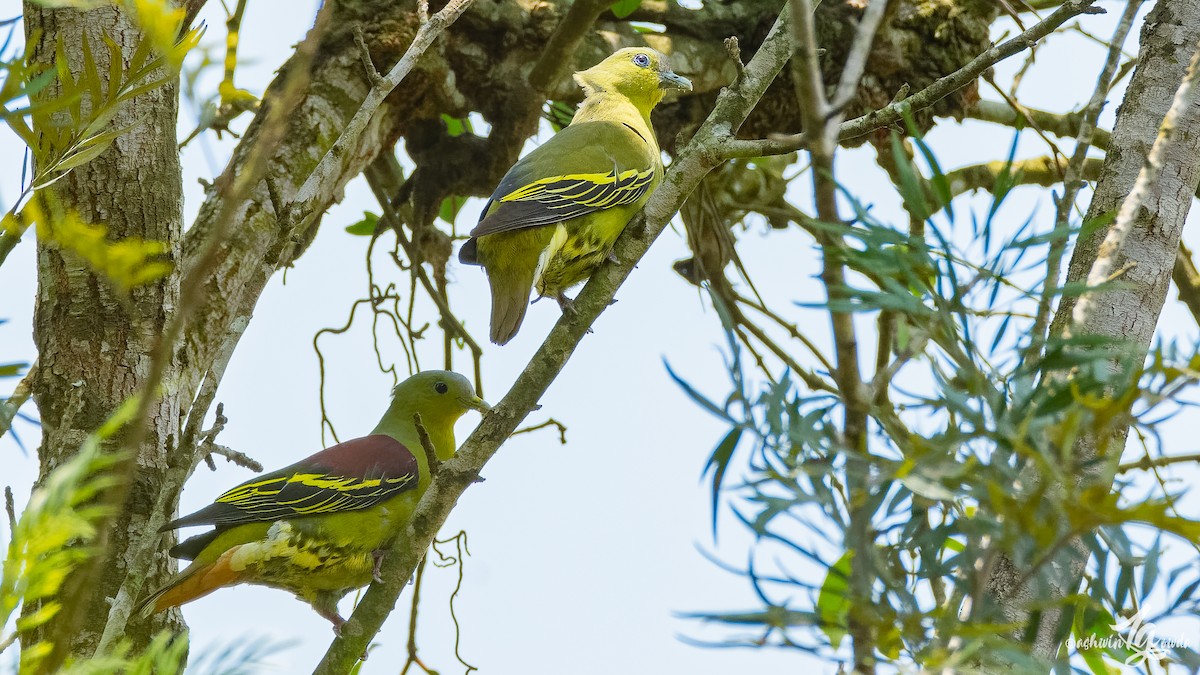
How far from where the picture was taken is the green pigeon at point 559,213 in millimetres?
3836

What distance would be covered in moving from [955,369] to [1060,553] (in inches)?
10.1

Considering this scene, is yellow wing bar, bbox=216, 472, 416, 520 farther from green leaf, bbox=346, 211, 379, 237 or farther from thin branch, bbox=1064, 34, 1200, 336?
thin branch, bbox=1064, 34, 1200, 336

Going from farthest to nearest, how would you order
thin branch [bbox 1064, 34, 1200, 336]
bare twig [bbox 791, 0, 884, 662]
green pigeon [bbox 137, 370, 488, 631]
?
green pigeon [bbox 137, 370, 488, 631]
thin branch [bbox 1064, 34, 1200, 336]
bare twig [bbox 791, 0, 884, 662]

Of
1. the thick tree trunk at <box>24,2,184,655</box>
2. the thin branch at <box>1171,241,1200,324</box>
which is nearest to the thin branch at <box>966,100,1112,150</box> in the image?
the thin branch at <box>1171,241,1200,324</box>

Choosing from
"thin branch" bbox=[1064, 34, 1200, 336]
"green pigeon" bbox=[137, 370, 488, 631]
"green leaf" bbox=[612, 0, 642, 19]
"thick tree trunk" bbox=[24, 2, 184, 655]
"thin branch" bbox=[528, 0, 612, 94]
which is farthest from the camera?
"green leaf" bbox=[612, 0, 642, 19]

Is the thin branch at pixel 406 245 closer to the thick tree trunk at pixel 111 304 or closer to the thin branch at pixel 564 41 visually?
the thin branch at pixel 564 41

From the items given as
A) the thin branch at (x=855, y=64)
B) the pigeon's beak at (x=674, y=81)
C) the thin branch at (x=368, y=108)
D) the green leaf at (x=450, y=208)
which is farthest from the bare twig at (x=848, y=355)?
the green leaf at (x=450, y=208)

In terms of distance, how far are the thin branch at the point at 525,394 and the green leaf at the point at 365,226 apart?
2129 millimetres

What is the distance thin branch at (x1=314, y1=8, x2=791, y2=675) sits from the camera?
9.06 feet

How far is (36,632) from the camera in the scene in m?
2.76

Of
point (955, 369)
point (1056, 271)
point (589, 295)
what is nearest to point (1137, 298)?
point (1056, 271)

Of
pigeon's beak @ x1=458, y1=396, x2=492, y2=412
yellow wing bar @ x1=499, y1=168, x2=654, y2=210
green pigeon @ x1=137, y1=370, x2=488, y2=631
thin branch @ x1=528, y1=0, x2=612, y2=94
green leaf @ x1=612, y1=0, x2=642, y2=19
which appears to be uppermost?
green leaf @ x1=612, y1=0, x2=642, y2=19

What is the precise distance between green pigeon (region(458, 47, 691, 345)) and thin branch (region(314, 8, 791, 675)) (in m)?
0.74

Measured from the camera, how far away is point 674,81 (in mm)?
4445
